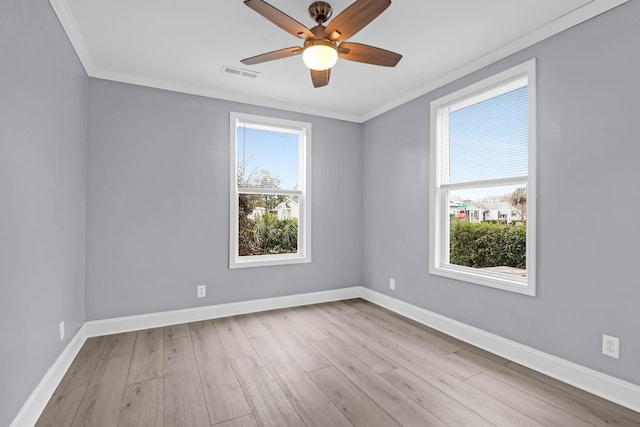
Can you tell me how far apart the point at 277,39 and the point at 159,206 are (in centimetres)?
209

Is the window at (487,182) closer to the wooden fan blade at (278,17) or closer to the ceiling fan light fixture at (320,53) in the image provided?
the ceiling fan light fixture at (320,53)

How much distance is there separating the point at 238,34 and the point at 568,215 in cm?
285

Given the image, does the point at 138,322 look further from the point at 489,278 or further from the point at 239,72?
the point at 489,278

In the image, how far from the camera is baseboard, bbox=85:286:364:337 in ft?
10.6

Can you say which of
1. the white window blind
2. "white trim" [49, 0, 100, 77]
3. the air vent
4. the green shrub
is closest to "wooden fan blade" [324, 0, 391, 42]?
the air vent

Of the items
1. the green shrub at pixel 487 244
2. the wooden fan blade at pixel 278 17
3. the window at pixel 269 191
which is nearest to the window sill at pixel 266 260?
the window at pixel 269 191

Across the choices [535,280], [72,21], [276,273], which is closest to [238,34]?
[72,21]

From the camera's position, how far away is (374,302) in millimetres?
4352

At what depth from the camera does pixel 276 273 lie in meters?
4.09

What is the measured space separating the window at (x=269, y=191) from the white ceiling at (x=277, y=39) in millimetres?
558

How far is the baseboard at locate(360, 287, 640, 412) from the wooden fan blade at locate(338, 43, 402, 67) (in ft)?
8.10

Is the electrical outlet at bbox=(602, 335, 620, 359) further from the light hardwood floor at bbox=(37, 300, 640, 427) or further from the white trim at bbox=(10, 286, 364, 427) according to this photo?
the white trim at bbox=(10, 286, 364, 427)

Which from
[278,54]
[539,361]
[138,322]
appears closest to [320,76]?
[278,54]

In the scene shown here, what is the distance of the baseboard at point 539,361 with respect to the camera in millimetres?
2041
